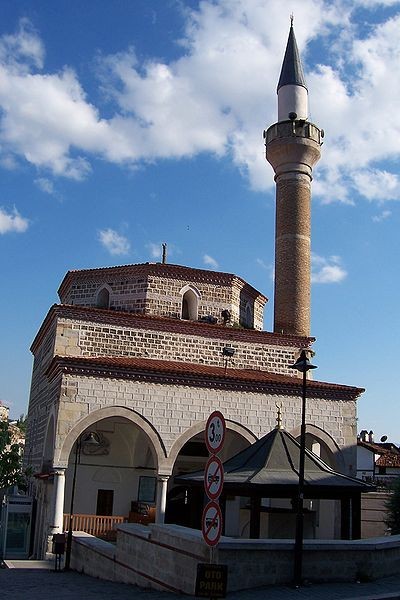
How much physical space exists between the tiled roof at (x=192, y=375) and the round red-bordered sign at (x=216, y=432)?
1092cm

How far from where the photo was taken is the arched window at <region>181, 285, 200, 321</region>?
22450 millimetres

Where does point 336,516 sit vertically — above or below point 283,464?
below

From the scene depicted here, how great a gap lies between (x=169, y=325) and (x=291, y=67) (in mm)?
12807

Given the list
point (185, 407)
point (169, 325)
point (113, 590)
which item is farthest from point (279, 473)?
point (169, 325)

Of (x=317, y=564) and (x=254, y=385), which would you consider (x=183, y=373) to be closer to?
(x=254, y=385)

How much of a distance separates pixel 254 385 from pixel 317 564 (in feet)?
31.2

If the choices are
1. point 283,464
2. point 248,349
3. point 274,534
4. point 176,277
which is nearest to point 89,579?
point 274,534

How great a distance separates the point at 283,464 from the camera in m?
11.8

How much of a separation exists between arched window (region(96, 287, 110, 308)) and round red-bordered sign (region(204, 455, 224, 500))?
17136 millimetres

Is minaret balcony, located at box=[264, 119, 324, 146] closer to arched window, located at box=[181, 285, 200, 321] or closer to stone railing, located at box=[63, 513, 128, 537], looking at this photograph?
arched window, located at box=[181, 285, 200, 321]

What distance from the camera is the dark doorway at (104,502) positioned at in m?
19.3

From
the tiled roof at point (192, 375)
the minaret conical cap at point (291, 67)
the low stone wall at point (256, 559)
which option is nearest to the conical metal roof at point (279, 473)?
the low stone wall at point (256, 559)

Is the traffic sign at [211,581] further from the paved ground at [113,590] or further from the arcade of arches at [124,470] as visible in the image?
the arcade of arches at [124,470]

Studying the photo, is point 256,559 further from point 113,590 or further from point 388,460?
point 388,460
